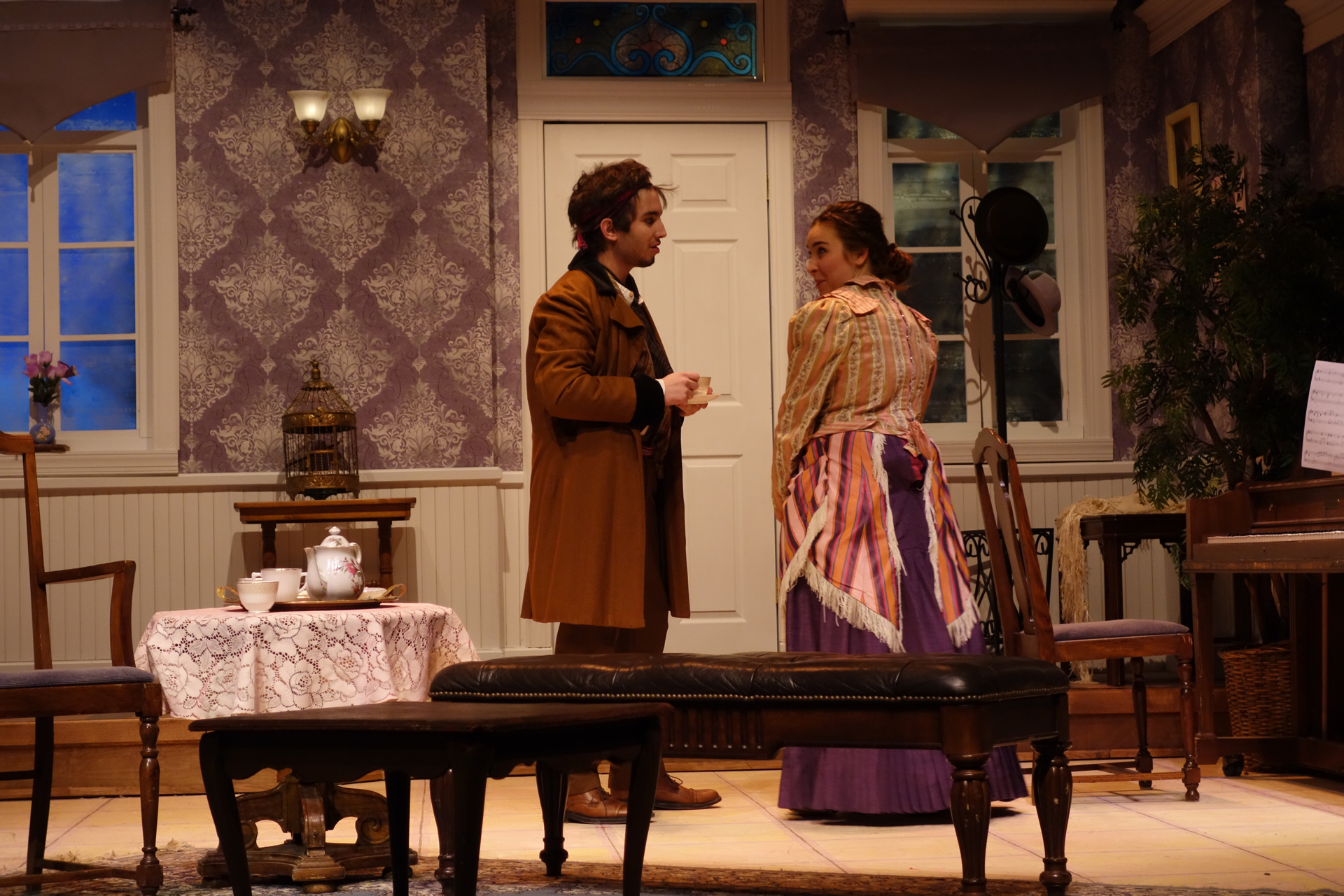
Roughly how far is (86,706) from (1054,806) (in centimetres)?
196

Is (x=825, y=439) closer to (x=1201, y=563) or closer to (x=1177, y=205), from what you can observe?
(x=1201, y=563)

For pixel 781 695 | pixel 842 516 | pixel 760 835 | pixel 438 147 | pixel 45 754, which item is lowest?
pixel 760 835

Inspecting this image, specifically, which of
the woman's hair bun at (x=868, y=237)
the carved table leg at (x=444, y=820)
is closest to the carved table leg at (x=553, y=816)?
the carved table leg at (x=444, y=820)

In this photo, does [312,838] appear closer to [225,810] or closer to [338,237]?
[225,810]

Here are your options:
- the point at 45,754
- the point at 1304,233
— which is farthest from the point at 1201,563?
the point at 45,754

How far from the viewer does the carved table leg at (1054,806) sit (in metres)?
2.79

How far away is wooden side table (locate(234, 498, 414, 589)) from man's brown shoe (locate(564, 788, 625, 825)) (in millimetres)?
1756

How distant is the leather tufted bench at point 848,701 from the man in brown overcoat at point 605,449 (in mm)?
691

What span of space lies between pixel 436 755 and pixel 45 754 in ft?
4.96

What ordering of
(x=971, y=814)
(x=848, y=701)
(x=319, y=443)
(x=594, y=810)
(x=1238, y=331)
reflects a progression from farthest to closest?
(x=319, y=443)
(x=1238, y=331)
(x=594, y=810)
(x=848, y=701)
(x=971, y=814)

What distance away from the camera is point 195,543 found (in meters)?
5.81

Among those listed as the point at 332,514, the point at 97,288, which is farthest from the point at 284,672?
the point at 97,288

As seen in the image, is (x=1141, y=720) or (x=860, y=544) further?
(x=1141, y=720)

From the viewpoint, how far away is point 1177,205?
17.4 feet
